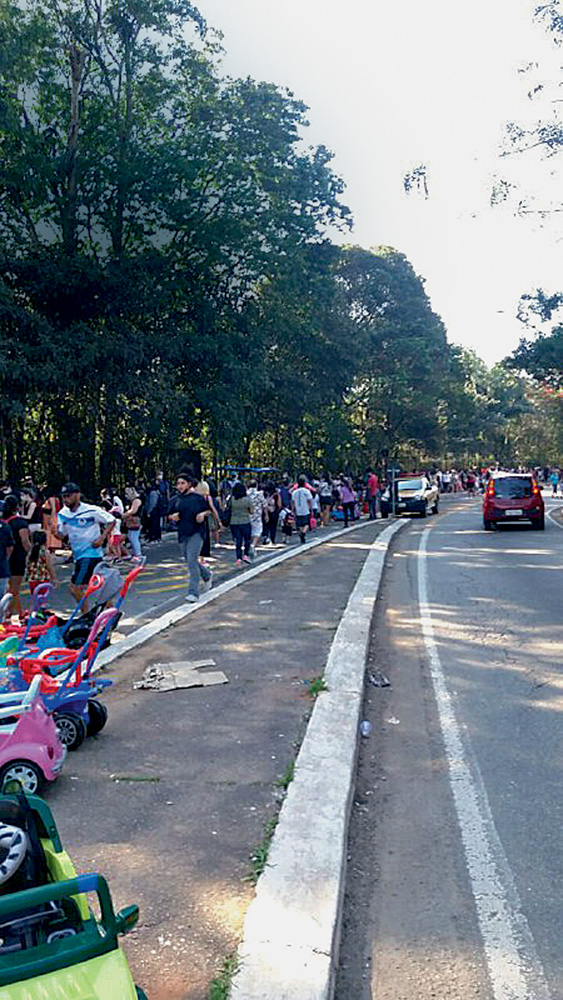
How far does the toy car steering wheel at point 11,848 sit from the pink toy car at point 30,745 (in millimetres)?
2514

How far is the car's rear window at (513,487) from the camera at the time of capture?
25750mm

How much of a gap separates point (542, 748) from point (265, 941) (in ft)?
10.6

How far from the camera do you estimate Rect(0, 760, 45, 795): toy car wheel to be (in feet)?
17.1

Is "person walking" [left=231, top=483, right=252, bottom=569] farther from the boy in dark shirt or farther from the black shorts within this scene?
the black shorts

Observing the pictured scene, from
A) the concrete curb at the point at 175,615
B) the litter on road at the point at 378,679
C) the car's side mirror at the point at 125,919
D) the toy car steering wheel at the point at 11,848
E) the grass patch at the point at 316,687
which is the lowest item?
the litter on road at the point at 378,679

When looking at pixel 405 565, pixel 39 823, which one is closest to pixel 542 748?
pixel 39 823

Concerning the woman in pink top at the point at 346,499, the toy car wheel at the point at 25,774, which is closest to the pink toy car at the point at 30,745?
the toy car wheel at the point at 25,774

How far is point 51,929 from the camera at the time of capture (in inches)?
104

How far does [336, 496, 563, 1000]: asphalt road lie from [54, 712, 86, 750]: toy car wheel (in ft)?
6.30

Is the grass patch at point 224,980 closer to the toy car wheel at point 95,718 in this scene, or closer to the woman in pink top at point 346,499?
the toy car wheel at point 95,718

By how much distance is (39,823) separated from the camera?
304 cm

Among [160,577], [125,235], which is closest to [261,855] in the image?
[160,577]

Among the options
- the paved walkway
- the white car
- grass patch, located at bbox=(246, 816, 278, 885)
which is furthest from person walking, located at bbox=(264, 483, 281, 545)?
grass patch, located at bbox=(246, 816, 278, 885)

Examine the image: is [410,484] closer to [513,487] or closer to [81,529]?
[513,487]
